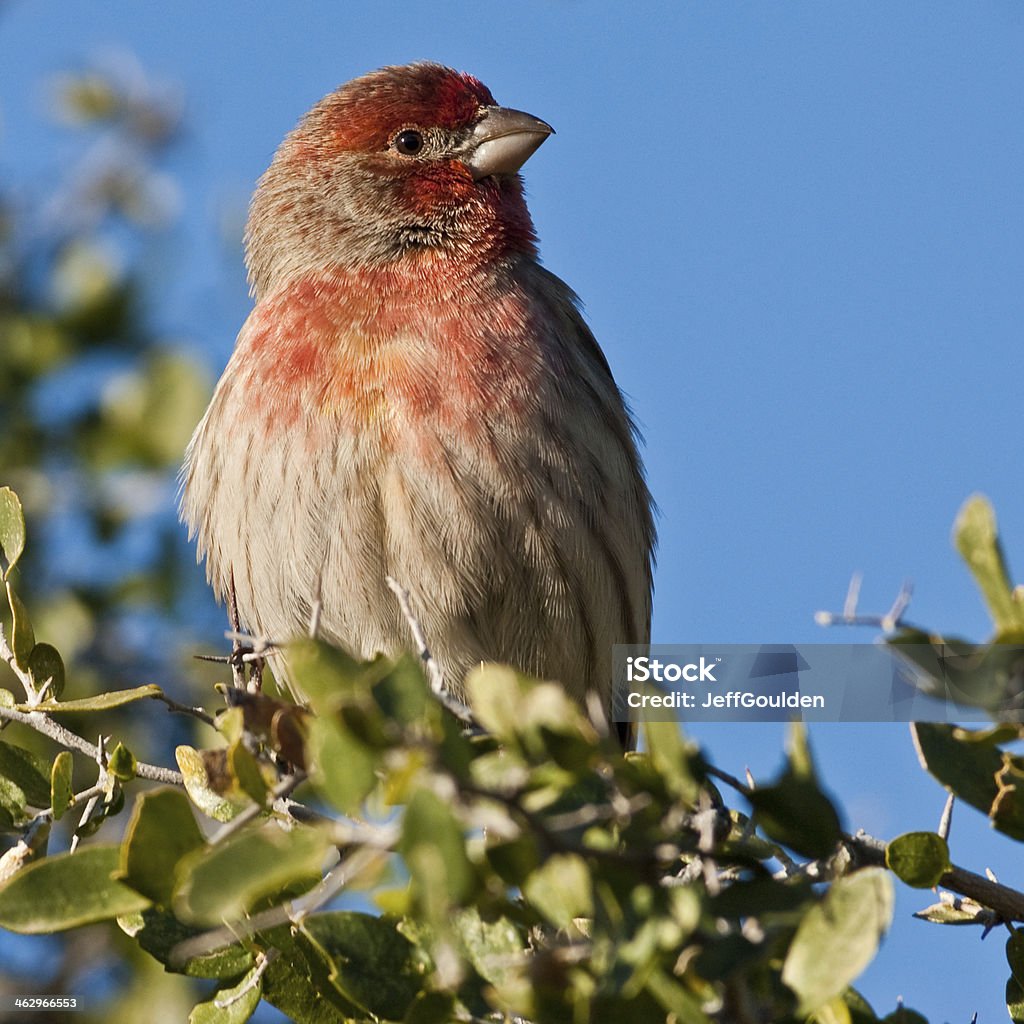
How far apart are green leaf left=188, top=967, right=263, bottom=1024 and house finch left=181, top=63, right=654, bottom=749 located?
2.41 meters

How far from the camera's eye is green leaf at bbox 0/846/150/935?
3.06 meters

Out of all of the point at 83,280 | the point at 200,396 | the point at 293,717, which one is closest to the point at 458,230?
the point at 200,396

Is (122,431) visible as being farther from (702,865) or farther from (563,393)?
(702,865)

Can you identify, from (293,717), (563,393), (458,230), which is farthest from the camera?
(458,230)

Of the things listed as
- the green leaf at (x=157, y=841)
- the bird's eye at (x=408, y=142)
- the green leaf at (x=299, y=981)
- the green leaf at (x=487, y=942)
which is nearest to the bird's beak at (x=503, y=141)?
the bird's eye at (x=408, y=142)

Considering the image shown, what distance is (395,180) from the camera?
7.07m

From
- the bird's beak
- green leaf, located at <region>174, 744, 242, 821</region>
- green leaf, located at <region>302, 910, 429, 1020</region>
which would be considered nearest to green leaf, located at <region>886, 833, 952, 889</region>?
green leaf, located at <region>302, 910, 429, 1020</region>

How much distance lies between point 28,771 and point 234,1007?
80 centimetres

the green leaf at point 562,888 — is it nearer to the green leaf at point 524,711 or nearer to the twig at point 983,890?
the green leaf at point 524,711

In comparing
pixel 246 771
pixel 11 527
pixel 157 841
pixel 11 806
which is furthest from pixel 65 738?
pixel 246 771

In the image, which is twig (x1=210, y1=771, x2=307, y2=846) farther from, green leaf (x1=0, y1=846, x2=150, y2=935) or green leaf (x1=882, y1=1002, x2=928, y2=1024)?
green leaf (x1=882, y1=1002, x2=928, y2=1024)

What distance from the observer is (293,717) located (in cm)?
296

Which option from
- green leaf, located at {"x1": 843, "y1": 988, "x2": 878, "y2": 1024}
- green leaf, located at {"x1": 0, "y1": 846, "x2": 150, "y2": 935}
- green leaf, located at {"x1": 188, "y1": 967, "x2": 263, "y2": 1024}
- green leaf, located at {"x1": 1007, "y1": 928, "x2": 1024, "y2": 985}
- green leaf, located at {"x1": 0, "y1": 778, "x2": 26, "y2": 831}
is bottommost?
green leaf, located at {"x1": 188, "y1": 967, "x2": 263, "y2": 1024}

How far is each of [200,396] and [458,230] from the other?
1525 millimetres
